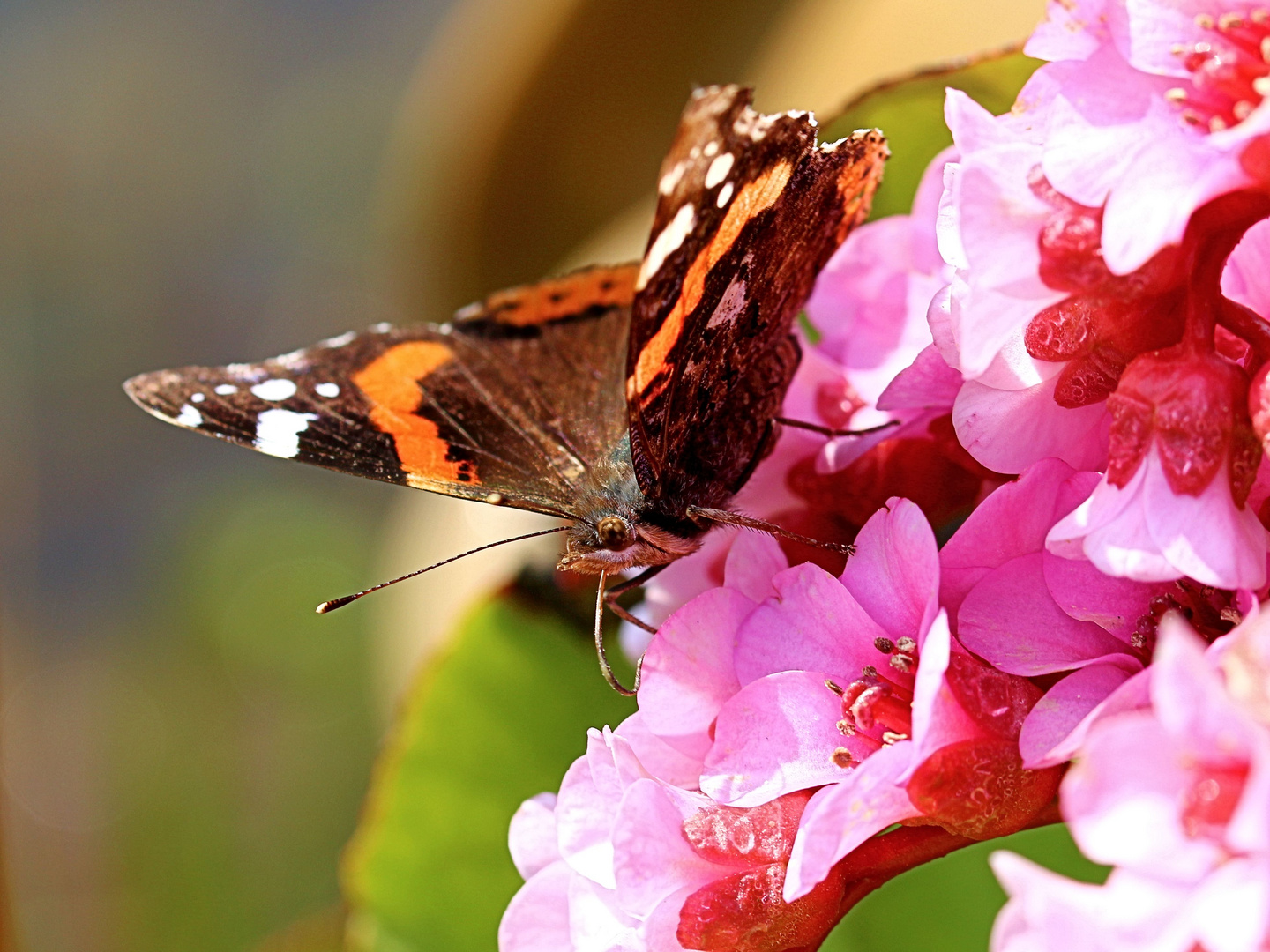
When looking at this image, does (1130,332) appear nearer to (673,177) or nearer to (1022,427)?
(1022,427)

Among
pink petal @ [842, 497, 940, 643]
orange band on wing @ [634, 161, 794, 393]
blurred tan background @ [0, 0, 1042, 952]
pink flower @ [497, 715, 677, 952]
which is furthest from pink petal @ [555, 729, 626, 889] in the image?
blurred tan background @ [0, 0, 1042, 952]

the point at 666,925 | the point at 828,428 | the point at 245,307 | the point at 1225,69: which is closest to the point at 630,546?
the point at 828,428

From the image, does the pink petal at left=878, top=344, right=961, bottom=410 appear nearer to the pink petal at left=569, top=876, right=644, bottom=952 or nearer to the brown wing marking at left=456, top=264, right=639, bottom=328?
the pink petal at left=569, top=876, right=644, bottom=952

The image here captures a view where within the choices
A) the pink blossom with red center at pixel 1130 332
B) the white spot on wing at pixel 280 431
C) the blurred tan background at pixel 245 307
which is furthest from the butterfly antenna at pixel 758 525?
the blurred tan background at pixel 245 307

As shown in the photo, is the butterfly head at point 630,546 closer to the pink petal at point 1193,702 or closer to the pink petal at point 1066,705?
the pink petal at point 1066,705

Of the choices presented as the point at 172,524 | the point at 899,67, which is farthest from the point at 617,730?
the point at 172,524
